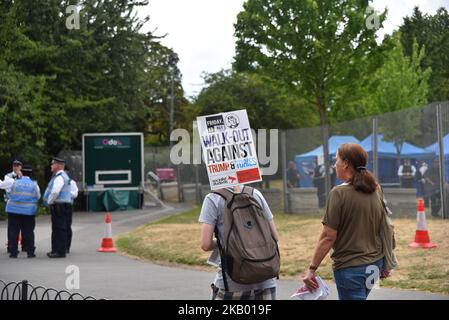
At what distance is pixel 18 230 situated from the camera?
13.8 m

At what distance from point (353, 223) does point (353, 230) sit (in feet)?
0.18

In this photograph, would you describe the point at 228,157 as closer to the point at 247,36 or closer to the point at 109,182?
the point at 247,36

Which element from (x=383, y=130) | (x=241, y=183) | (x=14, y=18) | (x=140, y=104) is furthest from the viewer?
(x=140, y=104)

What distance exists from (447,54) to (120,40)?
12533mm

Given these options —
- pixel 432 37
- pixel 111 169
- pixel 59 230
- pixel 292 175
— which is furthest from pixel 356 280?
pixel 111 169

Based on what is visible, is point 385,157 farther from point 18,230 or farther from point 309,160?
point 18,230

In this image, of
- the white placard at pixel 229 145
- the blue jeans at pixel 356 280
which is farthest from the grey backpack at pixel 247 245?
the blue jeans at pixel 356 280

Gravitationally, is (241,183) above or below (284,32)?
below

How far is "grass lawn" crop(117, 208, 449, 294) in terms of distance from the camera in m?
10.3

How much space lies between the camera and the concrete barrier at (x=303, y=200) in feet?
72.7

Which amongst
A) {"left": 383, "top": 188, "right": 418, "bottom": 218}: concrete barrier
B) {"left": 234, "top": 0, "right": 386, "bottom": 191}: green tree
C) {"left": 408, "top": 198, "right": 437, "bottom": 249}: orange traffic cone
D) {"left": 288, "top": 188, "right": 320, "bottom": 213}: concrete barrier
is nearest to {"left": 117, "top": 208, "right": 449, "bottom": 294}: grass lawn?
{"left": 408, "top": 198, "right": 437, "bottom": 249}: orange traffic cone

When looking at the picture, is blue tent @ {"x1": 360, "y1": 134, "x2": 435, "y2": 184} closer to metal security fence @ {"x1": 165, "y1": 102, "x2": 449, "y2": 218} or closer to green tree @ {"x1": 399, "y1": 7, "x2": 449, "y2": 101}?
metal security fence @ {"x1": 165, "y1": 102, "x2": 449, "y2": 218}

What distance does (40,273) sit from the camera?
454 inches
